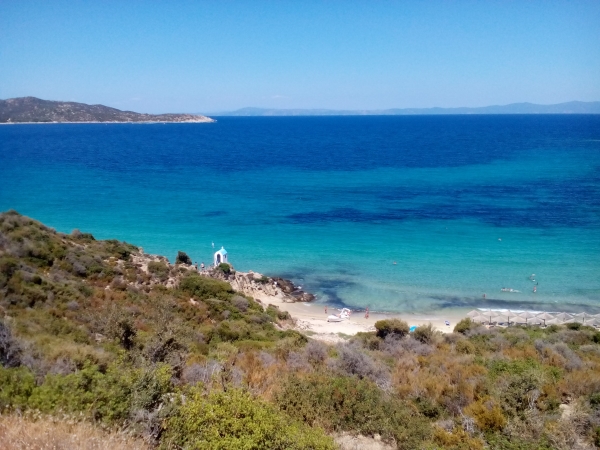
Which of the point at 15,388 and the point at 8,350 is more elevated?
the point at 15,388

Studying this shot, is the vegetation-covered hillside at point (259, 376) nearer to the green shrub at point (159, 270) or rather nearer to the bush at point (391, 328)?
the bush at point (391, 328)

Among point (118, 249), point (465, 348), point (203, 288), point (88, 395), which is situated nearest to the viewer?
point (88, 395)

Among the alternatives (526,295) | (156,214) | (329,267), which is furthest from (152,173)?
(526,295)

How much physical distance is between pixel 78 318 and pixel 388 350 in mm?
9381

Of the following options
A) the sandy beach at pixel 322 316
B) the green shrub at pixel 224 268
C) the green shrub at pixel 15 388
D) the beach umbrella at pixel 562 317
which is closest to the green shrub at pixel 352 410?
the green shrub at pixel 15 388

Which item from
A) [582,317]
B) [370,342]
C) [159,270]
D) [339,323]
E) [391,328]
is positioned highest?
[159,270]

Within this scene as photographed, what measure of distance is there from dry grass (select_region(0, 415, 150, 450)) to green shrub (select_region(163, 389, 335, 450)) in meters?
0.55

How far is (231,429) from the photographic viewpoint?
5.30 meters

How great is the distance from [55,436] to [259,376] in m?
4.86

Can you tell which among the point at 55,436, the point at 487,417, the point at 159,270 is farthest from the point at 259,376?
the point at 159,270

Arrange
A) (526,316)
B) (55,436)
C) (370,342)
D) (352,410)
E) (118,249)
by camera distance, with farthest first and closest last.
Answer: (118,249) → (526,316) → (370,342) → (352,410) → (55,436)

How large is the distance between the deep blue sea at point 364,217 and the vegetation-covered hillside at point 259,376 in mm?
9817

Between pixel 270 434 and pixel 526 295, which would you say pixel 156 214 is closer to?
pixel 526 295

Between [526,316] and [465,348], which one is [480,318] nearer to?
[526,316]
